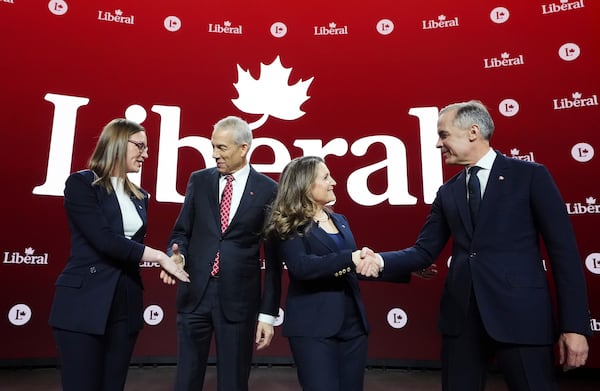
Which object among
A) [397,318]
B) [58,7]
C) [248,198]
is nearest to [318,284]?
[248,198]

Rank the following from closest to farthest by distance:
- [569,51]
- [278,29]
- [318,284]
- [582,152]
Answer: [318,284] → [582,152] → [569,51] → [278,29]

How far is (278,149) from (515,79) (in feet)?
7.56

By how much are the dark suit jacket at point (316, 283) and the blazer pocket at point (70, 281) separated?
791 millimetres

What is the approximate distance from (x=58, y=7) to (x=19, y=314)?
2792mm

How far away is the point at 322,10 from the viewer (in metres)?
4.43

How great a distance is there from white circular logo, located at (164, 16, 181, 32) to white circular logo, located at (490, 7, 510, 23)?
3046mm

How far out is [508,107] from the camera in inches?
158

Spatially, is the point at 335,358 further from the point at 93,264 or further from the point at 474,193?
the point at 93,264

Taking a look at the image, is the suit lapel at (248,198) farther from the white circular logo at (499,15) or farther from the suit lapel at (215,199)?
the white circular logo at (499,15)

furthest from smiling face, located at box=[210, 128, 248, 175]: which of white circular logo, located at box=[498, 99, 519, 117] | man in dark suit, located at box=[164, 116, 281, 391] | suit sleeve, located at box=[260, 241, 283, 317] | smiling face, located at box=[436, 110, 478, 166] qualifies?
white circular logo, located at box=[498, 99, 519, 117]

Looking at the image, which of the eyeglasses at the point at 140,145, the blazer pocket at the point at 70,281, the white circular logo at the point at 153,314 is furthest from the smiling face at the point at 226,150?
the white circular logo at the point at 153,314

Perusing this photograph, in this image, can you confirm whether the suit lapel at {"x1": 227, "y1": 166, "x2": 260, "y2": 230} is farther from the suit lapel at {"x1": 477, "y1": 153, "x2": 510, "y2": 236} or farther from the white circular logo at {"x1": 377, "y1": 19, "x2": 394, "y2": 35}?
the white circular logo at {"x1": 377, "y1": 19, "x2": 394, "y2": 35}

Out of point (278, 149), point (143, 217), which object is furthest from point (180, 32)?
point (143, 217)

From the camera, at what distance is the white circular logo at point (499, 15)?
411 centimetres
